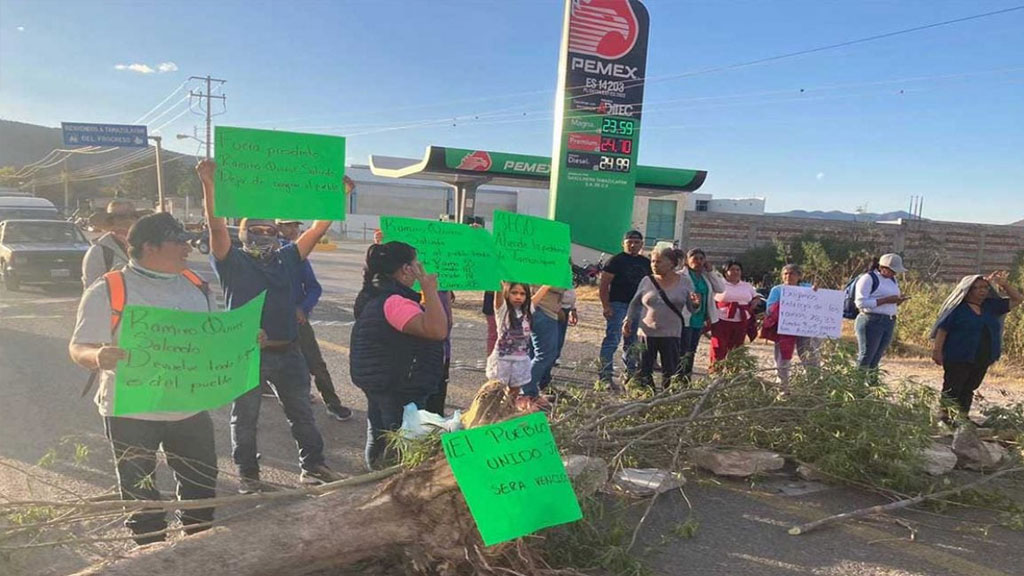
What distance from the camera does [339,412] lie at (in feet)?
18.4

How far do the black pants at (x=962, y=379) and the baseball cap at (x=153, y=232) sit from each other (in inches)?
251

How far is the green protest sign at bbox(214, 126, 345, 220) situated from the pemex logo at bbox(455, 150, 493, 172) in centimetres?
1450

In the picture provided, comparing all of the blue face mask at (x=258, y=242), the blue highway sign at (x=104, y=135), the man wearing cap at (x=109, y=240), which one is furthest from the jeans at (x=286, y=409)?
the blue highway sign at (x=104, y=135)

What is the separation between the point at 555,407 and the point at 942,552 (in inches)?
94.4

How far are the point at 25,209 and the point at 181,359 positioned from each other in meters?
21.3

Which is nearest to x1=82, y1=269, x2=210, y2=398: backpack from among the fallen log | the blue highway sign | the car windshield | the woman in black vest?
the fallen log

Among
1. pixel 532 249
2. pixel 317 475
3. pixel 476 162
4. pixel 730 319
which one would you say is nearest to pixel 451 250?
pixel 532 249

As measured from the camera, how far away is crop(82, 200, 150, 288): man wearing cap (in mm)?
4562

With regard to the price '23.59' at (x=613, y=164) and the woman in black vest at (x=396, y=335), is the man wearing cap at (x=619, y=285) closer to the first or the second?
the woman in black vest at (x=396, y=335)

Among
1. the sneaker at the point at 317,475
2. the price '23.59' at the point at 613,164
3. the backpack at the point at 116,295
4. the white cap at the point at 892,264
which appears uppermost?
the price '23.59' at the point at 613,164

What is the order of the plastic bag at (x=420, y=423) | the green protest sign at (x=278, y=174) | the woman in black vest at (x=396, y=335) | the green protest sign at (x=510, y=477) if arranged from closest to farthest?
the green protest sign at (x=510, y=477) → the green protest sign at (x=278, y=174) → the plastic bag at (x=420, y=423) → the woman in black vest at (x=396, y=335)

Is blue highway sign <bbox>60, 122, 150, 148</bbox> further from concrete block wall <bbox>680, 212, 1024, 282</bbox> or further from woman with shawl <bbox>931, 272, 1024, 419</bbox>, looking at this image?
woman with shawl <bbox>931, 272, 1024, 419</bbox>

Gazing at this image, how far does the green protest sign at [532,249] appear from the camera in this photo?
13.4 feet

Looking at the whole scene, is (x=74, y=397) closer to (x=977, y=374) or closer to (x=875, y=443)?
(x=875, y=443)
